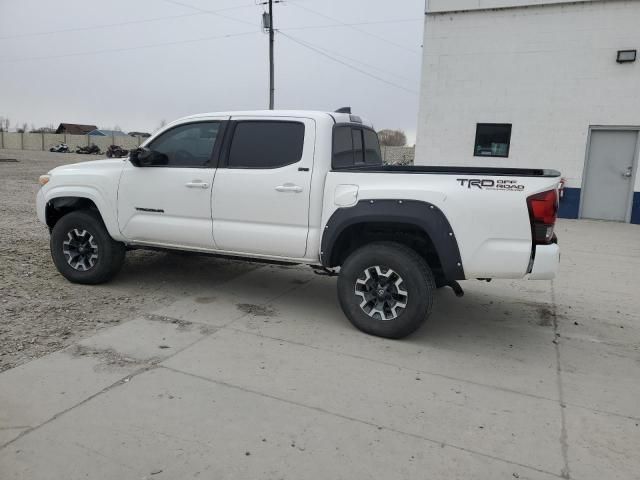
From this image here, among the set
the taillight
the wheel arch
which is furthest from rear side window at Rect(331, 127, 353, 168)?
the wheel arch

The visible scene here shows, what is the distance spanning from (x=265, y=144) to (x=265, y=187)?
462mm

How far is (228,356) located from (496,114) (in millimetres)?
11274

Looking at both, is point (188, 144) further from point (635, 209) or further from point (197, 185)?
point (635, 209)

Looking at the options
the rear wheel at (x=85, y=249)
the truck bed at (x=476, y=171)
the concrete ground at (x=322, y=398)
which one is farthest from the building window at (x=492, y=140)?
the rear wheel at (x=85, y=249)

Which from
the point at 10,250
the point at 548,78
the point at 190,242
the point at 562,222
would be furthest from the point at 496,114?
the point at 10,250

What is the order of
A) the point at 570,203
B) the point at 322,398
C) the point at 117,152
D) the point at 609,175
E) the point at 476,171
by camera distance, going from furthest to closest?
the point at 570,203 < the point at 609,175 < the point at 117,152 < the point at 476,171 < the point at 322,398

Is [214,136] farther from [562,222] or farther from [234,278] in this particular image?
[562,222]

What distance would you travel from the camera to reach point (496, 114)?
13.2 m

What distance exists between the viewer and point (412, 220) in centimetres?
429

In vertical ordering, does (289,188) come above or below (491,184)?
below

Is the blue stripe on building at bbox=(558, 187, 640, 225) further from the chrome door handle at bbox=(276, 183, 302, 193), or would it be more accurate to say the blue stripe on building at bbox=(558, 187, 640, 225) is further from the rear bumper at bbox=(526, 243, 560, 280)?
the chrome door handle at bbox=(276, 183, 302, 193)

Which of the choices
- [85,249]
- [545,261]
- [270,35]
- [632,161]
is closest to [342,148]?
[545,261]

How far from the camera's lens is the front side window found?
5.25 m

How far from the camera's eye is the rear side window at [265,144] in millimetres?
4852
